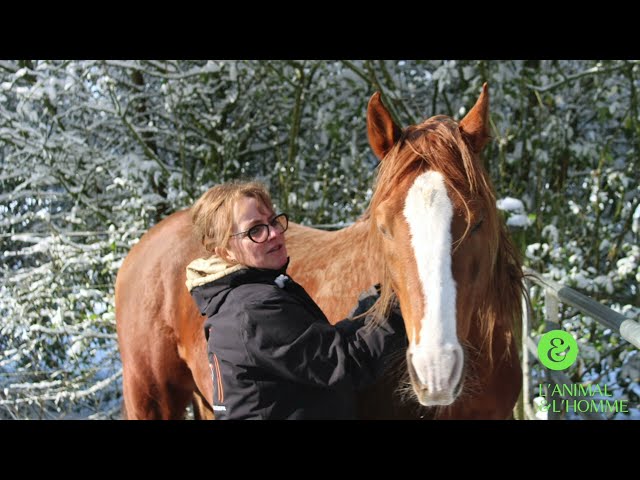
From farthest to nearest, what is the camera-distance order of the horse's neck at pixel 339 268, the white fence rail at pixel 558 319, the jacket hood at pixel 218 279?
the horse's neck at pixel 339 268
the jacket hood at pixel 218 279
the white fence rail at pixel 558 319

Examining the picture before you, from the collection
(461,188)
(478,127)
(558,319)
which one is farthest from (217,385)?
(558,319)

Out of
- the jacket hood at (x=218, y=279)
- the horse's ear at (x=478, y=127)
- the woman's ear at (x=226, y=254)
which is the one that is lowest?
the jacket hood at (x=218, y=279)

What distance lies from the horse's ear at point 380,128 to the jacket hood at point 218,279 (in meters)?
0.50

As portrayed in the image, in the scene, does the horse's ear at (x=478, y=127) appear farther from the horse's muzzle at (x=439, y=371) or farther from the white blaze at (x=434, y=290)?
the horse's muzzle at (x=439, y=371)

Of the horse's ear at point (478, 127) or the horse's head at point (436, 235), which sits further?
the horse's ear at point (478, 127)

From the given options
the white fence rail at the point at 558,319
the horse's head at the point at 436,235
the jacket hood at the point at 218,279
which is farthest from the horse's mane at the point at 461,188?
the jacket hood at the point at 218,279

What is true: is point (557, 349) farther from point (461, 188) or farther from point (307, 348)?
point (307, 348)

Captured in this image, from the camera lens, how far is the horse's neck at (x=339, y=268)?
86.2 inches

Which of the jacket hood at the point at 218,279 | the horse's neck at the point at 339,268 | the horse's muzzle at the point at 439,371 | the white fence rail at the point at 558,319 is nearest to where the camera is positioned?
the horse's muzzle at the point at 439,371

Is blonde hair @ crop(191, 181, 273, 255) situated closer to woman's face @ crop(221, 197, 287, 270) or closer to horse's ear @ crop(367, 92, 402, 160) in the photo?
woman's face @ crop(221, 197, 287, 270)

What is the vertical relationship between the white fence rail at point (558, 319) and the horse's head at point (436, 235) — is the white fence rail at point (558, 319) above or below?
below

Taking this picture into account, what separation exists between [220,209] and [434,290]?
0.76 metres

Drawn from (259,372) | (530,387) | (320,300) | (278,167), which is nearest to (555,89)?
(278,167)

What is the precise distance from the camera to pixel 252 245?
1.78m
